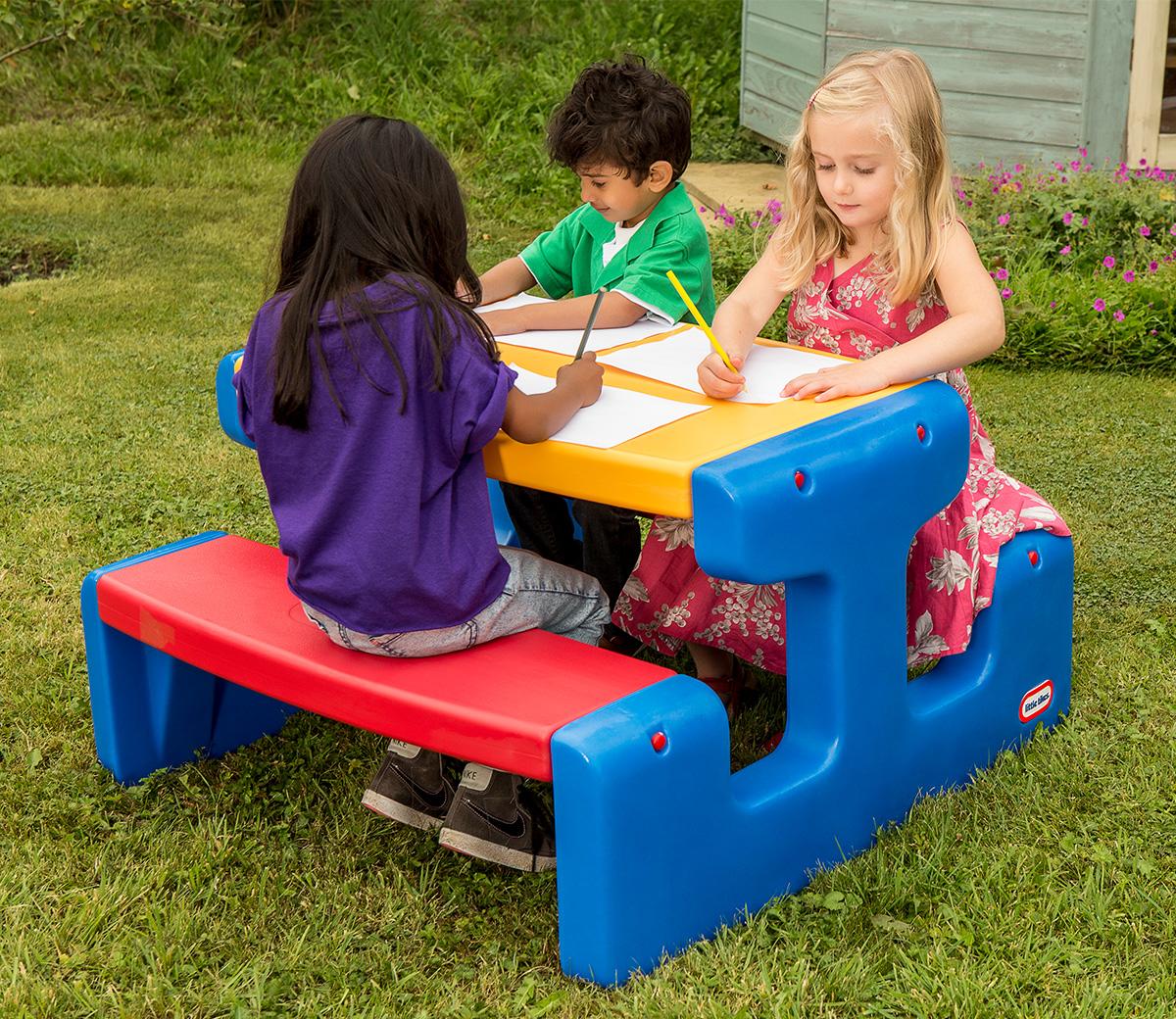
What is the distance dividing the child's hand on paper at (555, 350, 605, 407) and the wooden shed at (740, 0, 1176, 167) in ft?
12.9

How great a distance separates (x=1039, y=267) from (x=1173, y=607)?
234 cm

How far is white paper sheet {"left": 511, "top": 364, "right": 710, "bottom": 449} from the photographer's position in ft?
7.37

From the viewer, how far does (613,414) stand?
7.70 ft

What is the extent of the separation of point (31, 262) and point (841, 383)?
5.01 metres

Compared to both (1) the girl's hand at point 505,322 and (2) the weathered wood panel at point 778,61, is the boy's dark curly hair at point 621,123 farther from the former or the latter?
(2) the weathered wood panel at point 778,61

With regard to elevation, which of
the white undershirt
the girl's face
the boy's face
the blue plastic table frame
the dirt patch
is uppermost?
the girl's face

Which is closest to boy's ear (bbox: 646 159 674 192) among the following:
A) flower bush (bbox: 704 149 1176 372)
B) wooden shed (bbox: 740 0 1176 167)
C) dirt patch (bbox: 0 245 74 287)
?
flower bush (bbox: 704 149 1176 372)

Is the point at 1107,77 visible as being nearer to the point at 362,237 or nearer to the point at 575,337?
the point at 575,337

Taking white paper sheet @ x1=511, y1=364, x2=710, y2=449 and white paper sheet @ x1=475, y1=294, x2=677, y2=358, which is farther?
white paper sheet @ x1=475, y1=294, x2=677, y2=358

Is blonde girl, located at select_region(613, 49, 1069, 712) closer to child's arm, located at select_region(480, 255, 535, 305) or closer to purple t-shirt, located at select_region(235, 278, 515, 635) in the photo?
purple t-shirt, located at select_region(235, 278, 515, 635)

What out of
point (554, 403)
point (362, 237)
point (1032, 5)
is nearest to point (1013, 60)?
point (1032, 5)

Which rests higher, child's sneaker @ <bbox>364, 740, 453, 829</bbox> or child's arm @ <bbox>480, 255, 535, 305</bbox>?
child's arm @ <bbox>480, 255, 535, 305</bbox>

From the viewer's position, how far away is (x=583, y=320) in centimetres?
288

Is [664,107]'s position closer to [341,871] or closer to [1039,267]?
[341,871]
